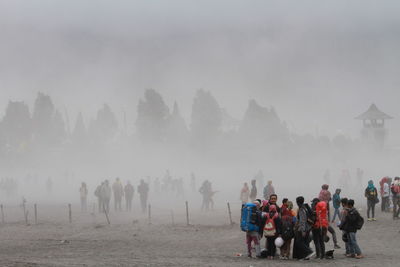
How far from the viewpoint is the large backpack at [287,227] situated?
15305 mm

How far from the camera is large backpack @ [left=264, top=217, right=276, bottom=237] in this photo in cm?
1537

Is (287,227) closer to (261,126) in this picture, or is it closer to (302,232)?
(302,232)

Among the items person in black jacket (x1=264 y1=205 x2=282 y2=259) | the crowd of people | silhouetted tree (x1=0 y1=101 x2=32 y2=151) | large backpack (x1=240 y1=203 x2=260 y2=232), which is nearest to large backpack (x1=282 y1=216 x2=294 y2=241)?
the crowd of people

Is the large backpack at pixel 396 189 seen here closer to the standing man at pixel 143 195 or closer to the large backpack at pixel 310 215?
the large backpack at pixel 310 215

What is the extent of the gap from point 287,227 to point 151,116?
9166cm

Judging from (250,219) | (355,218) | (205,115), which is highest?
(205,115)

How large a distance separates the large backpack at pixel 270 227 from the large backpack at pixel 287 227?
0.27 metres

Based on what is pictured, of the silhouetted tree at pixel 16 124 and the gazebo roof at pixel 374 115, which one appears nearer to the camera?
the gazebo roof at pixel 374 115

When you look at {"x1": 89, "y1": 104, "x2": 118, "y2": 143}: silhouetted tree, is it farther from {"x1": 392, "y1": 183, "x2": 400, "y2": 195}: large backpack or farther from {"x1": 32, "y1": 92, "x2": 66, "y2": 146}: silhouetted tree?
{"x1": 392, "y1": 183, "x2": 400, "y2": 195}: large backpack

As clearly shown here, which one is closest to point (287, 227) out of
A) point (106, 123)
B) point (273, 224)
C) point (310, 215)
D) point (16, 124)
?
point (273, 224)

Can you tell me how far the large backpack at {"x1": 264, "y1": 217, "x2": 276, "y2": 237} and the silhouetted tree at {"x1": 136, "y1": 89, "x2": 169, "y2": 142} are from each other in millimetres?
89686

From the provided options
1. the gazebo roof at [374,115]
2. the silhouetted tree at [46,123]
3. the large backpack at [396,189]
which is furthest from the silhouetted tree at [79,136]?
the large backpack at [396,189]

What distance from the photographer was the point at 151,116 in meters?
106

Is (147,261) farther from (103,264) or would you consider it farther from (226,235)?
(226,235)
